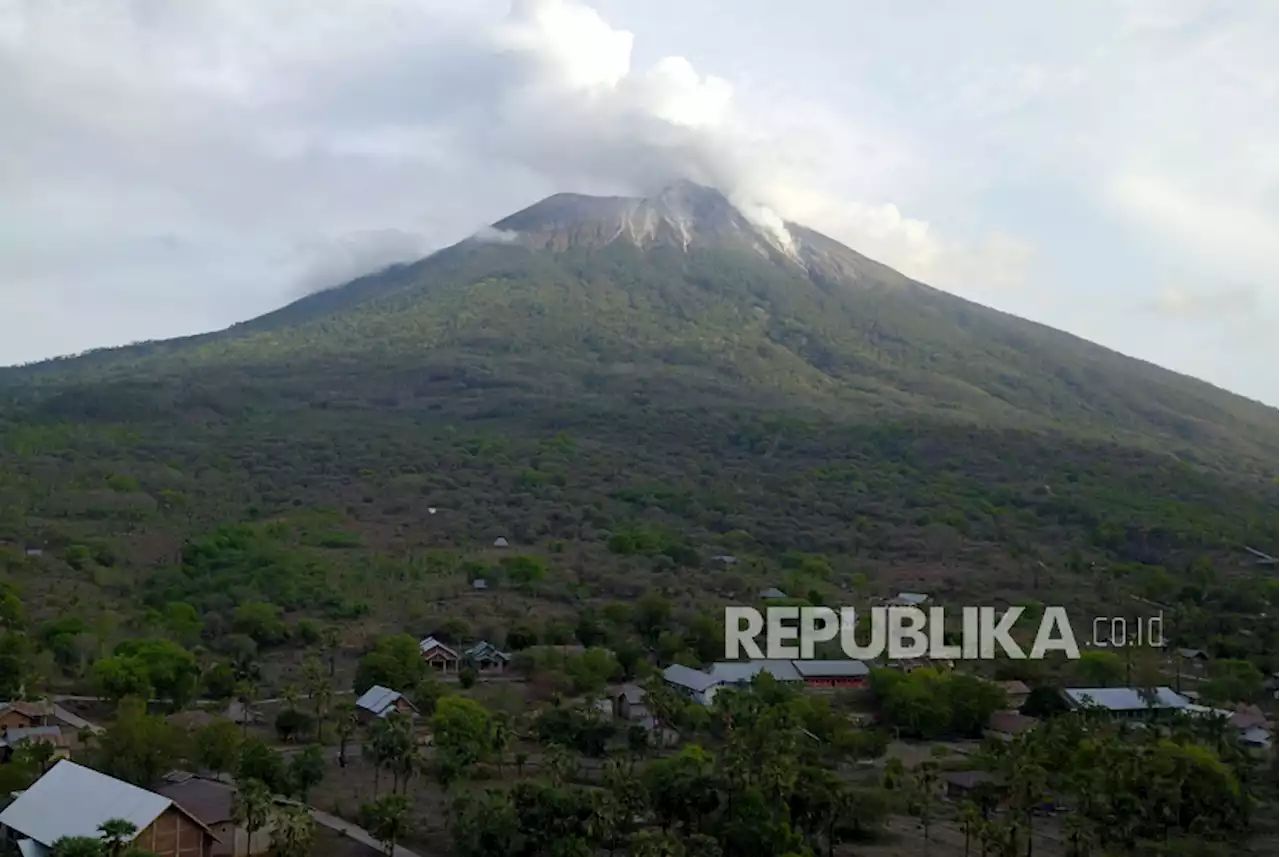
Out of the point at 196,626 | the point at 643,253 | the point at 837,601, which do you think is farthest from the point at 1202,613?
the point at 643,253

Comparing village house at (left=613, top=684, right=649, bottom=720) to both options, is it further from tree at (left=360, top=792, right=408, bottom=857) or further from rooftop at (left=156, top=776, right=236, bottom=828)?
rooftop at (left=156, top=776, right=236, bottom=828)

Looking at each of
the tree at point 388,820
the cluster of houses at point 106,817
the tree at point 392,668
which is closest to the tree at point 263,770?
the cluster of houses at point 106,817

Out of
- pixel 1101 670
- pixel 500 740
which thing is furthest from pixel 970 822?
pixel 1101 670

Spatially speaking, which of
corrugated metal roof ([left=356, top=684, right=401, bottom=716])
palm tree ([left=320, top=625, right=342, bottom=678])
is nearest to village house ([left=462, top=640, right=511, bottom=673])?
palm tree ([left=320, top=625, right=342, bottom=678])

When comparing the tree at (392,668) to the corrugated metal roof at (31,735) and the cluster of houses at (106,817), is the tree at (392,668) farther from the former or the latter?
the cluster of houses at (106,817)

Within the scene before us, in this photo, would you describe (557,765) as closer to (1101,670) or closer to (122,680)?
(122,680)

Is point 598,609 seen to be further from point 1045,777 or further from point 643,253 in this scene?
point 643,253
